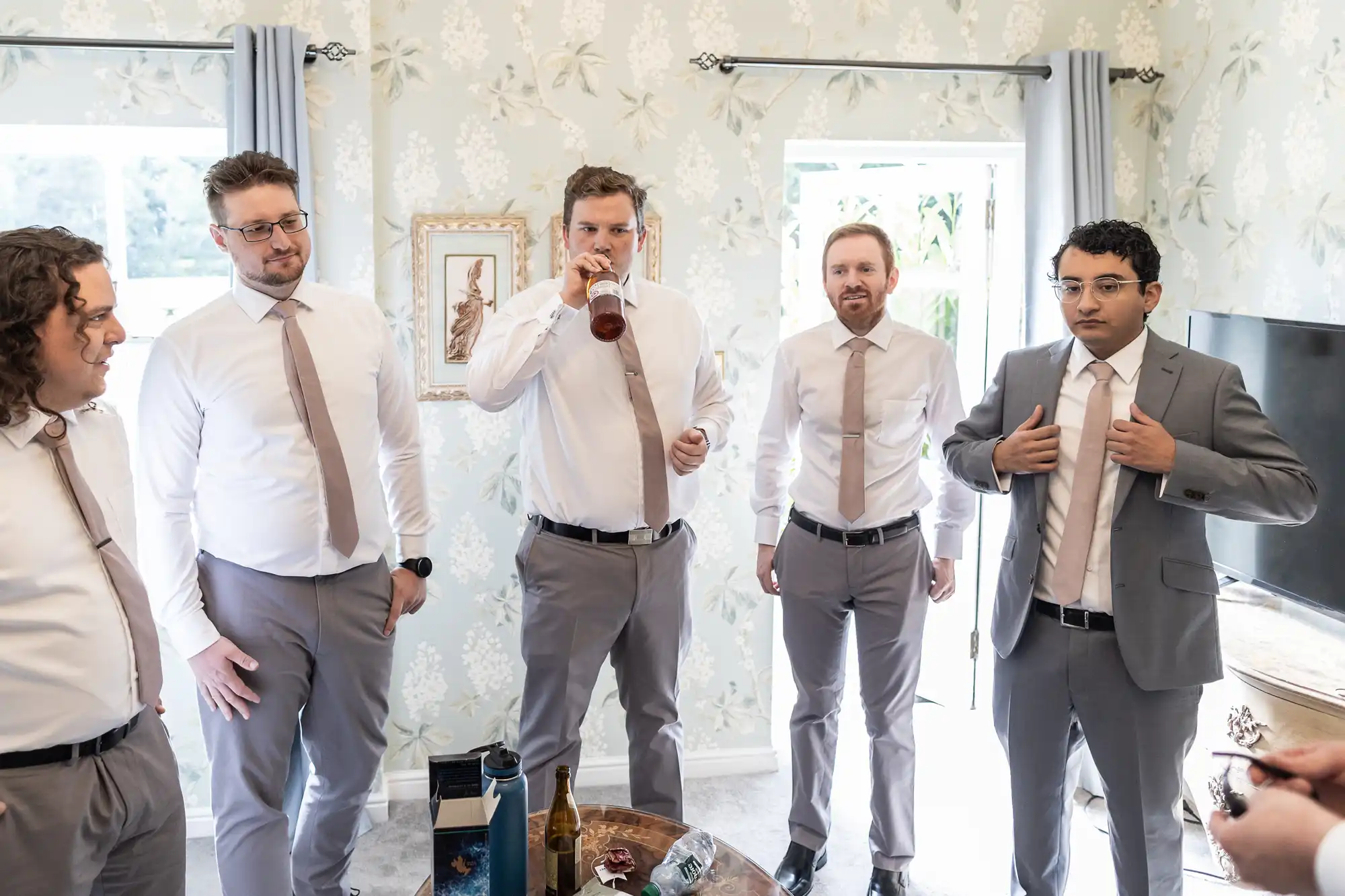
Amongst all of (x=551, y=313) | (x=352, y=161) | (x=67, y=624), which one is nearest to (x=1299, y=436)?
(x=551, y=313)

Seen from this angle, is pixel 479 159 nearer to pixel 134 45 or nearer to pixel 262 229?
pixel 134 45

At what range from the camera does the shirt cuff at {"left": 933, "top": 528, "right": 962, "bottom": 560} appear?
9.18 ft

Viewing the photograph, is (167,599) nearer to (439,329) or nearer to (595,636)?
(595,636)

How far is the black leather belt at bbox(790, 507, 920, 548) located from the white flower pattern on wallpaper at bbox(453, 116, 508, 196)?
1.40 m

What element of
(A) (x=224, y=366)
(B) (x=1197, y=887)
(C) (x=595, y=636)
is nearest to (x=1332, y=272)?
(B) (x=1197, y=887)

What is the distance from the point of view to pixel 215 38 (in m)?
2.91

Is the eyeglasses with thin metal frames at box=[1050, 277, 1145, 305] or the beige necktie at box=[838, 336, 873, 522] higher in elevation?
the eyeglasses with thin metal frames at box=[1050, 277, 1145, 305]

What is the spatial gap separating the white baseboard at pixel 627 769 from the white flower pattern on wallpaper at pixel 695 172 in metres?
1.81

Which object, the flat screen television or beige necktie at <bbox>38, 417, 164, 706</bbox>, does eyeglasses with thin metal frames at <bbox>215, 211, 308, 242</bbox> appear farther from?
the flat screen television

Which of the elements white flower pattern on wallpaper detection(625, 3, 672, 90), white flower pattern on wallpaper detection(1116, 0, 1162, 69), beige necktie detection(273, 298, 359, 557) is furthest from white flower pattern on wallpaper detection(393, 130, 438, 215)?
white flower pattern on wallpaper detection(1116, 0, 1162, 69)

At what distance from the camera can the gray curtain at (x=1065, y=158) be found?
3.28 meters

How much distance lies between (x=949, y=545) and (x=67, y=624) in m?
2.06

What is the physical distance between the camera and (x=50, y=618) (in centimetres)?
160

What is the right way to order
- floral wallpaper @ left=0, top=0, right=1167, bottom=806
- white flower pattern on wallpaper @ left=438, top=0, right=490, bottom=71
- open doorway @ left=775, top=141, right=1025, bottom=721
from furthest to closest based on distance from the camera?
open doorway @ left=775, top=141, right=1025, bottom=721 → white flower pattern on wallpaper @ left=438, top=0, right=490, bottom=71 → floral wallpaper @ left=0, top=0, right=1167, bottom=806
